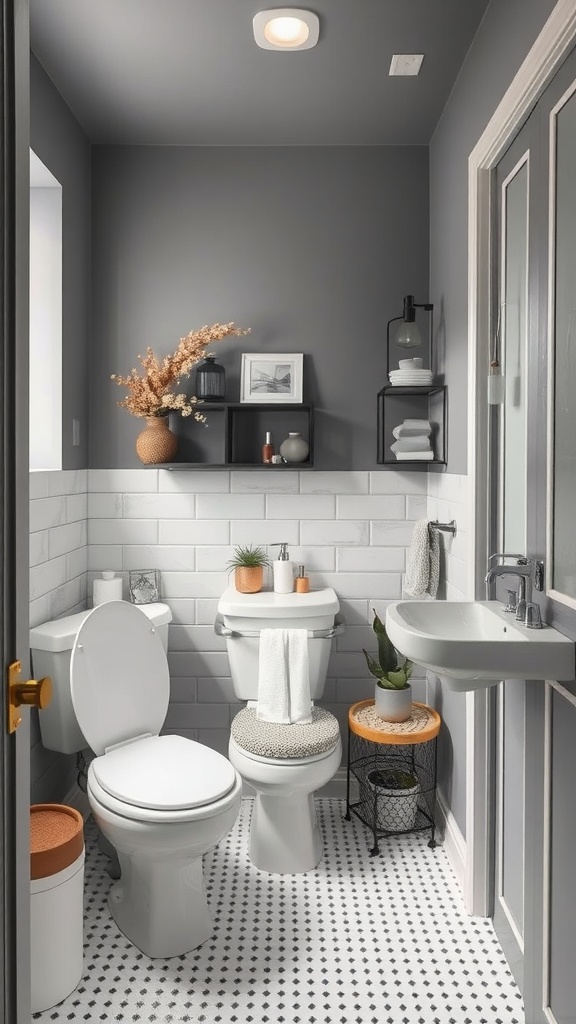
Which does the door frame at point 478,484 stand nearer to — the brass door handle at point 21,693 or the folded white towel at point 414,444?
the folded white towel at point 414,444

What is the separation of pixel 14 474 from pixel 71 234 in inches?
78.7

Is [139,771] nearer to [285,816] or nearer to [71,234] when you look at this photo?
[285,816]

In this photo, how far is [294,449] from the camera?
2.87 metres

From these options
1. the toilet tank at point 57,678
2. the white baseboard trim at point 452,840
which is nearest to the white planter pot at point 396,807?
the white baseboard trim at point 452,840

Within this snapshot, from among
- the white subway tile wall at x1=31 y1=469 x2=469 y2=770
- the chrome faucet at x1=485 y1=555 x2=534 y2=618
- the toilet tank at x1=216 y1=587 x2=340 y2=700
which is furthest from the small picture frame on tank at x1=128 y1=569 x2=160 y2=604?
the chrome faucet at x1=485 y1=555 x2=534 y2=618

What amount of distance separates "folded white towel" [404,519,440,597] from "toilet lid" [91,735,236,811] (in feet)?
3.27


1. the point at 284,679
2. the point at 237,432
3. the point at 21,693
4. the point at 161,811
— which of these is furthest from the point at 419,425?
the point at 21,693

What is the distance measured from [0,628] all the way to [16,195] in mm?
616

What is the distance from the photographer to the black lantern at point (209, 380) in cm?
287

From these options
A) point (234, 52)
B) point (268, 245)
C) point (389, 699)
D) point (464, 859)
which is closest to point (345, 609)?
point (389, 699)

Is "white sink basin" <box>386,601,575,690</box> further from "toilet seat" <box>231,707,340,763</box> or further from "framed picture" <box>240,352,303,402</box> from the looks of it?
"framed picture" <box>240,352,303,402</box>

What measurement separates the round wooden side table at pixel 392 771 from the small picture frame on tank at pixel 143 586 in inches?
36.6

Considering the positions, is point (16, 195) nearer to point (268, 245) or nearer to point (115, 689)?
point (115, 689)

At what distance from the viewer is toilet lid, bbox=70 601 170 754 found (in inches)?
88.7
